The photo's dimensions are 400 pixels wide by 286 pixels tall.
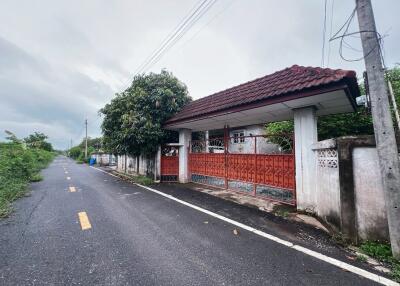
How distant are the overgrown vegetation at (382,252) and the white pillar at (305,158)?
1961 millimetres

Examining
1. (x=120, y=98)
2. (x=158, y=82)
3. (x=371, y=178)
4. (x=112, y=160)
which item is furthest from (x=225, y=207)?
(x=112, y=160)

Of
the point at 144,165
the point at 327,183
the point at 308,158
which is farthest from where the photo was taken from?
the point at 144,165

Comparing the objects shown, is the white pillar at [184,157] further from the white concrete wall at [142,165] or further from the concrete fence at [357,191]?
the concrete fence at [357,191]

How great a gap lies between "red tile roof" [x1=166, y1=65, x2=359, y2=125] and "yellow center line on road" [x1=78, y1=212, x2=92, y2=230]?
194 inches

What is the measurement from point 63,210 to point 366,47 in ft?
25.3

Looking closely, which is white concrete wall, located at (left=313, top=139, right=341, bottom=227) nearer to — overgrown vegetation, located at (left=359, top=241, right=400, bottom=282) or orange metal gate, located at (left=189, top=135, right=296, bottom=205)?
overgrown vegetation, located at (left=359, top=241, right=400, bottom=282)

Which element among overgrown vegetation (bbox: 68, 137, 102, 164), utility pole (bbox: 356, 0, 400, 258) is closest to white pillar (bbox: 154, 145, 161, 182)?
utility pole (bbox: 356, 0, 400, 258)

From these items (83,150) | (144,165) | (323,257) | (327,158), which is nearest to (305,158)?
(327,158)

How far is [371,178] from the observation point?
339 centimetres

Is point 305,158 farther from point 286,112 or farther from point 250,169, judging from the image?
point 250,169

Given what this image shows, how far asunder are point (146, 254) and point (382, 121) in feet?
13.9

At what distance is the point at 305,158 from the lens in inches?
216

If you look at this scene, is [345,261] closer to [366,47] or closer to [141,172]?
[366,47]

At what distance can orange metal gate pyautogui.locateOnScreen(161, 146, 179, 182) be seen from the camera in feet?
34.7
